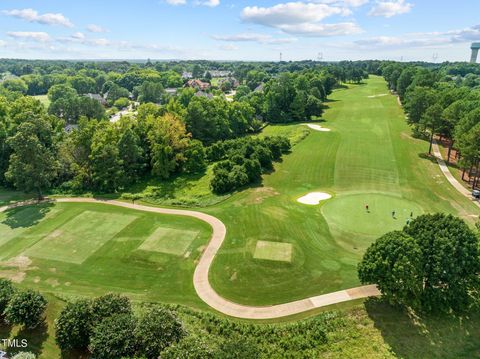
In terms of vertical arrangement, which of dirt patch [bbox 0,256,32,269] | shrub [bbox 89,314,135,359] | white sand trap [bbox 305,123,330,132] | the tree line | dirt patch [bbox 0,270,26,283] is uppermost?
the tree line

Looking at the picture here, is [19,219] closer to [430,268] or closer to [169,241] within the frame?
[169,241]

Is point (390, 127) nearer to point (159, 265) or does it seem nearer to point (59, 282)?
point (159, 265)

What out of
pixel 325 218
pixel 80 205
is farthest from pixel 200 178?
pixel 325 218

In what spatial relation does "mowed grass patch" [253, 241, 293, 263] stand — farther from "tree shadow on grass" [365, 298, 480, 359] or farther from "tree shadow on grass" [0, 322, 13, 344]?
"tree shadow on grass" [0, 322, 13, 344]

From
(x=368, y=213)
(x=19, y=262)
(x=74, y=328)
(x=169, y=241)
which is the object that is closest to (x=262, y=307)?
(x=74, y=328)

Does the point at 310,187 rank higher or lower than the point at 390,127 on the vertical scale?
lower

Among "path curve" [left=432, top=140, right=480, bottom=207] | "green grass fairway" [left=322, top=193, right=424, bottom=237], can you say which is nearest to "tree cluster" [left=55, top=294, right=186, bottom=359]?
"green grass fairway" [left=322, top=193, right=424, bottom=237]
